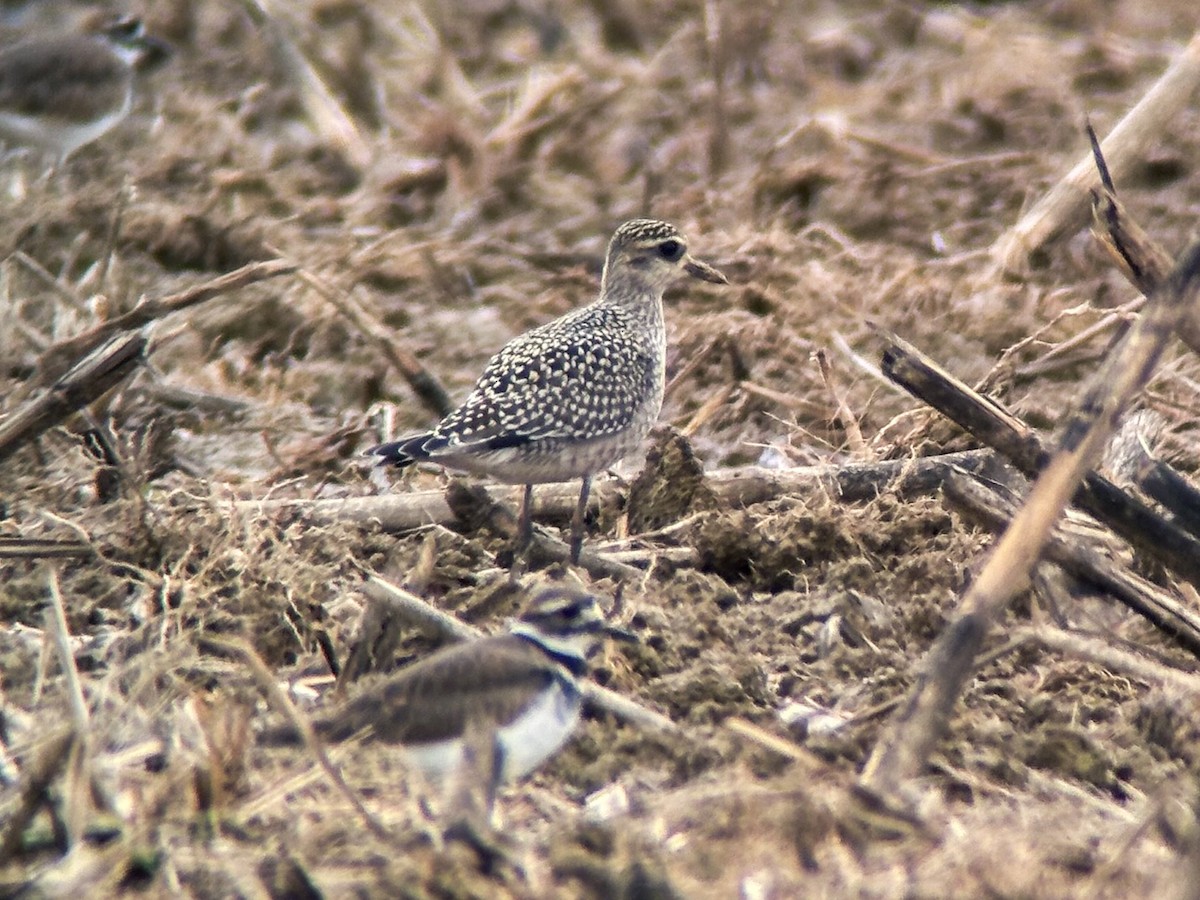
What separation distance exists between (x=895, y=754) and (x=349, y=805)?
1.36 m

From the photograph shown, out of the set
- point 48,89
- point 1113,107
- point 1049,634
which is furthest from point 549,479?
point 48,89

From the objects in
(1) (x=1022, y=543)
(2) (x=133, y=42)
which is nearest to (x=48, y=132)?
(2) (x=133, y=42)

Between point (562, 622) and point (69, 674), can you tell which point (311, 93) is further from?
point (69, 674)

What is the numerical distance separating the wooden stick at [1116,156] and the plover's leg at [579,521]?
315 centimetres

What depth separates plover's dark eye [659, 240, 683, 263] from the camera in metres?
7.69

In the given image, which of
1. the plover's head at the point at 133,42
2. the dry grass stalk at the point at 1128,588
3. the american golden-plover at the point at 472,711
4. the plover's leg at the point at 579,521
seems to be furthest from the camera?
the plover's head at the point at 133,42

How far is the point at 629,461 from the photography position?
302 inches

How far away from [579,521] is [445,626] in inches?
52.1

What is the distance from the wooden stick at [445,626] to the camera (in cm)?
492

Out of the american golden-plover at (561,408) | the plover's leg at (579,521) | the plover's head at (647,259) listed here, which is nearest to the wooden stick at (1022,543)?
the plover's leg at (579,521)

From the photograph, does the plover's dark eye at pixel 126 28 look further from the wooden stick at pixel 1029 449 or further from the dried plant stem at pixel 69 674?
the wooden stick at pixel 1029 449

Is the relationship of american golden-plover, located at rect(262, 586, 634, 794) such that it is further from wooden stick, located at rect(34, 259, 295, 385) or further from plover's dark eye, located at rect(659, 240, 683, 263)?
plover's dark eye, located at rect(659, 240, 683, 263)

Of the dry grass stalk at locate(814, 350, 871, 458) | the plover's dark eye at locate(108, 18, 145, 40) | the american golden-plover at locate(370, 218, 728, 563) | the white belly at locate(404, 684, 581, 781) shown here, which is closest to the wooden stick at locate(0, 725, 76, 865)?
the white belly at locate(404, 684, 581, 781)

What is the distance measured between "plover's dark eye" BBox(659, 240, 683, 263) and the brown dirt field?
0.66 metres
